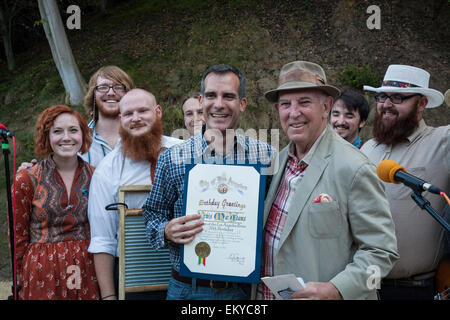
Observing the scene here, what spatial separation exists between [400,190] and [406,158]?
1.04ft

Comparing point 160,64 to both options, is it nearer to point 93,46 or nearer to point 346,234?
point 93,46

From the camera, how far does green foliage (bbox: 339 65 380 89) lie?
1180 centimetres

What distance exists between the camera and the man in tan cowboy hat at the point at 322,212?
2223 millimetres

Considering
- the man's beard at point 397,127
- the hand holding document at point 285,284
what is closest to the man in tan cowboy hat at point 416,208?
the man's beard at point 397,127

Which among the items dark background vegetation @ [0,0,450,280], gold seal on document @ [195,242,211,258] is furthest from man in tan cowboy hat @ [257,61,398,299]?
dark background vegetation @ [0,0,450,280]

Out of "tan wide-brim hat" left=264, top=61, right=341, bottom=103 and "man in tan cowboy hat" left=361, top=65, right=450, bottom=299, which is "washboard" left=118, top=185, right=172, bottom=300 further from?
"man in tan cowboy hat" left=361, top=65, right=450, bottom=299

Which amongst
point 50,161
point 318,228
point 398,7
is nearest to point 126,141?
point 50,161

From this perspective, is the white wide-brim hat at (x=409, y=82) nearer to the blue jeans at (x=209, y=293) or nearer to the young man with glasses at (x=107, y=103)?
the blue jeans at (x=209, y=293)

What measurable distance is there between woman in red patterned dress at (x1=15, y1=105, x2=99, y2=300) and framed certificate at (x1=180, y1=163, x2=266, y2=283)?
4.33 ft

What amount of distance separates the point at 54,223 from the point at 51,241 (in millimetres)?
159

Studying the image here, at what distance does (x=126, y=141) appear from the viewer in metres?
3.53

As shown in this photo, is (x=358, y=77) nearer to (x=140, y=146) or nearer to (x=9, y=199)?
(x=140, y=146)

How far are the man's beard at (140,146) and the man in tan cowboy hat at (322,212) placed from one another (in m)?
1.37
